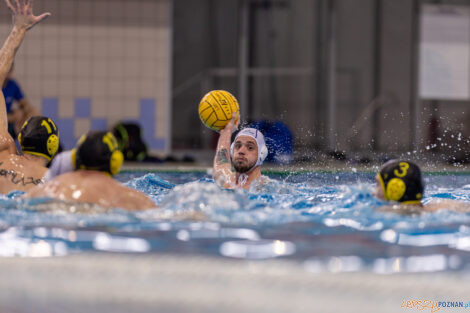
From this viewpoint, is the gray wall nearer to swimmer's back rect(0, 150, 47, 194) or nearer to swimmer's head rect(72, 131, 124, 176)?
swimmer's back rect(0, 150, 47, 194)

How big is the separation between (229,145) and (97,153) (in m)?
1.43

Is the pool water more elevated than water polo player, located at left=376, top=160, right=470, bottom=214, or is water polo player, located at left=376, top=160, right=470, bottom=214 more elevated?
water polo player, located at left=376, top=160, right=470, bottom=214

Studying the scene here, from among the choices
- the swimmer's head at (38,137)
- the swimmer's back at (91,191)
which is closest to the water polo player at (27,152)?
the swimmer's head at (38,137)

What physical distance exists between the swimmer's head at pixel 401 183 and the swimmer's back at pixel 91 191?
1.24 m

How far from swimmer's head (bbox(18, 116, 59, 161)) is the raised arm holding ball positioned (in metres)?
1.05

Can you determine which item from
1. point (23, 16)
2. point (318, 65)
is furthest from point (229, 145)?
point (318, 65)

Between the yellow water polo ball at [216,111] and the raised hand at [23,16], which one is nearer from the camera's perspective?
the raised hand at [23,16]

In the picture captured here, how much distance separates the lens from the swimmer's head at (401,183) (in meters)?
3.20

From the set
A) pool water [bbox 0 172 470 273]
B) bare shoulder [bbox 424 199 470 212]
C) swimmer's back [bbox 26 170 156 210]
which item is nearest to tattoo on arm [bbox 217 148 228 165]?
pool water [bbox 0 172 470 273]

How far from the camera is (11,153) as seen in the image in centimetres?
409

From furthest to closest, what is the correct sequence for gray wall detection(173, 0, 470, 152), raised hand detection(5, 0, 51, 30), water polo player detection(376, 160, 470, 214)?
gray wall detection(173, 0, 470, 152), raised hand detection(5, 0, 51, 30), water polo player detection(376, 160, 470, 214)

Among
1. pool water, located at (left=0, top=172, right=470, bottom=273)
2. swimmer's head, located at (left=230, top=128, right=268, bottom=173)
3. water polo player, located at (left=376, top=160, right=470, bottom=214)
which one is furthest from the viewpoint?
swimmer's head, located at (left=230, top=128, right=268, bottom=173)

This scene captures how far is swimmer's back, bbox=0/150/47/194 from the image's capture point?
3.90 meters

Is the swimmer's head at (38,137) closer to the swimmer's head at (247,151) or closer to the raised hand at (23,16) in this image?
the raised hand at (23,16)
